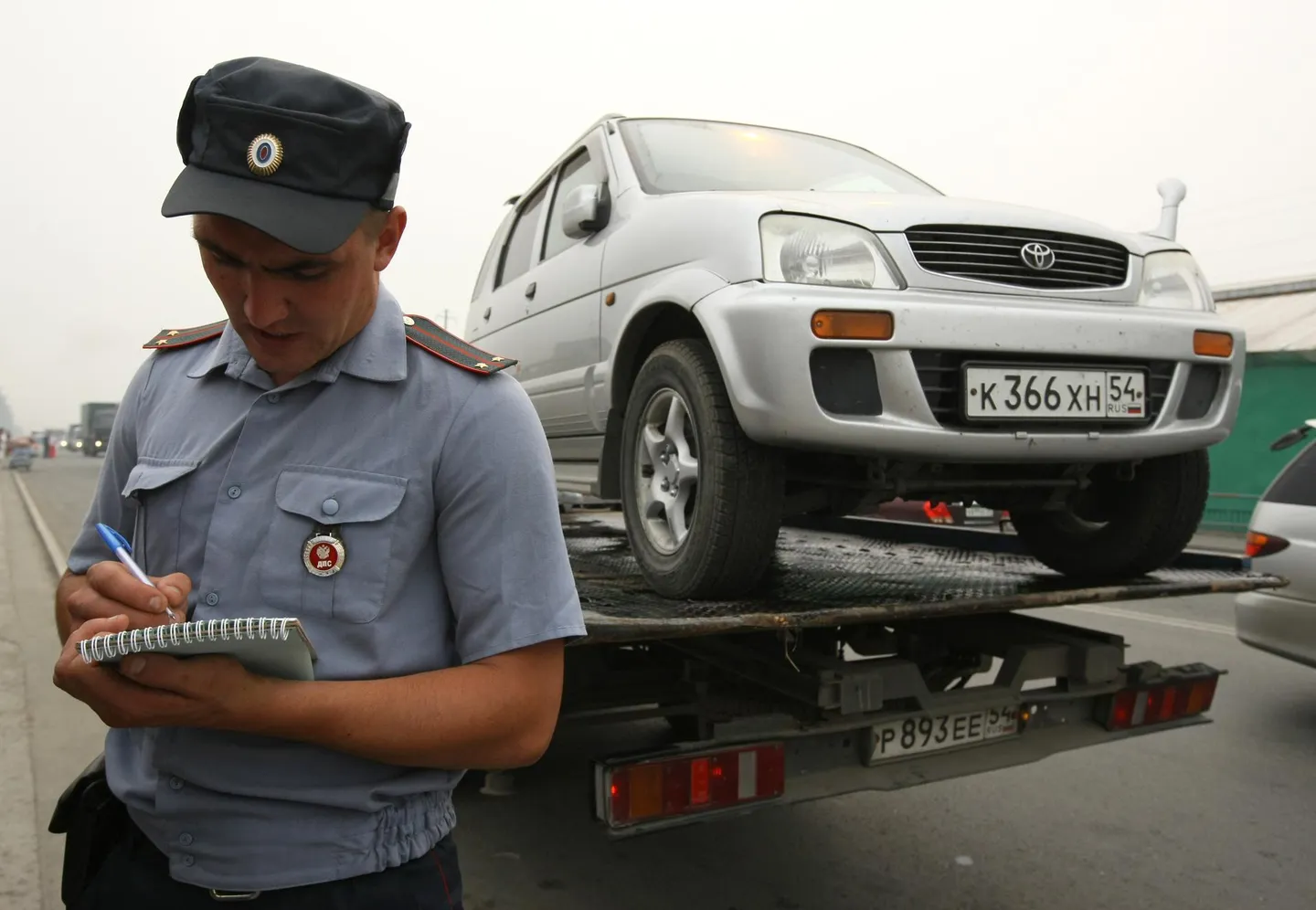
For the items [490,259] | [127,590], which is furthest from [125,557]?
[490,259]

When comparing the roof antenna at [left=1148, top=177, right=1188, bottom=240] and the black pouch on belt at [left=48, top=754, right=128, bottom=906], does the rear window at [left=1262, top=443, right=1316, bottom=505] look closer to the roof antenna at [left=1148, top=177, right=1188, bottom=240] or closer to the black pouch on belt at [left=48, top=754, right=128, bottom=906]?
the roof antenna at [left=1148, top=177, right=1188, bottom=240]

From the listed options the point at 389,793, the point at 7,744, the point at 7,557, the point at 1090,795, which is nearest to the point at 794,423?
the point at 389,793

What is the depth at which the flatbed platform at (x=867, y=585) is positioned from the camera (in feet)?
7.44

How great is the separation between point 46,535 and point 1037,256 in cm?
1255

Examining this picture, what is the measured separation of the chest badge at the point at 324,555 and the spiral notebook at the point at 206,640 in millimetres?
160

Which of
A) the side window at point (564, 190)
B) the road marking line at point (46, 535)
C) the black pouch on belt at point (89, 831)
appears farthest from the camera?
the road marking line at point (46, 535)

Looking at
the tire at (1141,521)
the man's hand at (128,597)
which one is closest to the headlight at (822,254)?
the tire at (1141,521)

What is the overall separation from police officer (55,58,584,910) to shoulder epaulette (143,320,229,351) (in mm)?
204

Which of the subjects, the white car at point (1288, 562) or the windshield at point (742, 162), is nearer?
the windshield at point (742, 162)

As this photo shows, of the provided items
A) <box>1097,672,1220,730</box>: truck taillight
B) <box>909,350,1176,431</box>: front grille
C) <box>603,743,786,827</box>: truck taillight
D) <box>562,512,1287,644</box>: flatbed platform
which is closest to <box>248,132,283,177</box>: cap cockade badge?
<box>562,512,1287,644</box>: flatbed platform

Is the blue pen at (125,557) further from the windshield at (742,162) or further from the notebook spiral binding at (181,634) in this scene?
the windshield at (742,162)

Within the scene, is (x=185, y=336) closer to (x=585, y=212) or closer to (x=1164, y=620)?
(x=585, y=212)

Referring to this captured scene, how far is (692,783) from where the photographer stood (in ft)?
7.45

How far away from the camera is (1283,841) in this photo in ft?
11.1
